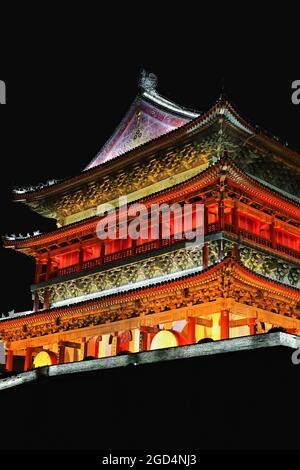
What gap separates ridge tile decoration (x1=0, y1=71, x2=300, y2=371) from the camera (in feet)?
72.7

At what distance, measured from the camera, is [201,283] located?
21.5 m

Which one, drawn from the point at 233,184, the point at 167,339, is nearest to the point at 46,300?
the point at 167,339

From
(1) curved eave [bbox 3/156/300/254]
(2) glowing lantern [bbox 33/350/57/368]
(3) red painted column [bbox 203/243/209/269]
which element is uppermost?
(1) curved eave [bbox 3/156/300/254]

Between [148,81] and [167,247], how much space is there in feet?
31.9

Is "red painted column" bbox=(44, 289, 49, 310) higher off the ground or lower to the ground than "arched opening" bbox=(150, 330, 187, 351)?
higher

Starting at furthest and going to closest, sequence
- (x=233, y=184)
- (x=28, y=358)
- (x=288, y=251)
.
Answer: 1. (x=28, y=358)
2. (x=288, y=251)
3. (x=233, y=184)

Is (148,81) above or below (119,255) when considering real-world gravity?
above

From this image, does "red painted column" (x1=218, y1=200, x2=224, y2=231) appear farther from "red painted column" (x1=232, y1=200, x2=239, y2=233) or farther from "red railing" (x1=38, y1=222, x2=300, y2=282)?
"red painted column" (x1=232, y1=200, x2=239, y2=233)

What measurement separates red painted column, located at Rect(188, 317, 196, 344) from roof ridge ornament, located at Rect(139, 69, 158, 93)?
38.5ft

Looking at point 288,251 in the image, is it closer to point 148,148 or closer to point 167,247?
point 167,247

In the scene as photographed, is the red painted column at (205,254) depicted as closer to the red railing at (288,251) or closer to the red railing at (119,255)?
the red railing at (288,251)

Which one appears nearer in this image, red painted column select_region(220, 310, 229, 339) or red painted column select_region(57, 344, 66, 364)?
red painted column select_region(220, 310, 229, 339)

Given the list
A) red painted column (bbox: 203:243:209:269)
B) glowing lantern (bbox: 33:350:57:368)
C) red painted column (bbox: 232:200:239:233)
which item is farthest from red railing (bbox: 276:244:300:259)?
glowing lantern (bbox: 33:350:57:368)
